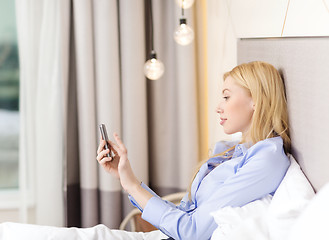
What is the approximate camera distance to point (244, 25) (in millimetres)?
2090

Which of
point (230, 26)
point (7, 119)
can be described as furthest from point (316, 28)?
point (7, 119)

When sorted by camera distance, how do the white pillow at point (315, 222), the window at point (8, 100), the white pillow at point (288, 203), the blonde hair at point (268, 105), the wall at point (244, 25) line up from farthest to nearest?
the window at point (8, 100) → the blonde hair at point (268, 105) → the wall at point (244, 25) → the white pillow at point (288, 203) → the white pillow at point (315, 222)

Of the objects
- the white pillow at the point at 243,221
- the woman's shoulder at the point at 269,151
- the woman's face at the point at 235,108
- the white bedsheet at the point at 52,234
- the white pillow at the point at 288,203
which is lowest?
the white bedsheet at the point at 52,234

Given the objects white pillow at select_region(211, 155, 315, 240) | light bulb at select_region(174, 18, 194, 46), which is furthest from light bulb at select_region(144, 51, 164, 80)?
white pillow at select_region(211, 155, 315, 240)

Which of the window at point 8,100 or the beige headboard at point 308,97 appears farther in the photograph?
the window at point 8,100

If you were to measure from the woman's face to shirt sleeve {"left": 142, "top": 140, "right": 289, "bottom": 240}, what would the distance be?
18 centimetres

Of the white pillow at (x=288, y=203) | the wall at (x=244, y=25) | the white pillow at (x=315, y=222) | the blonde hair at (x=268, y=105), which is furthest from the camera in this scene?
the blonde hair at (x=268, y=105)

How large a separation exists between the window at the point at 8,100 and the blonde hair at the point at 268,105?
1637mm

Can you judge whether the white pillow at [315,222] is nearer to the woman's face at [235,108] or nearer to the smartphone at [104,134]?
the woman's face at [235,108]

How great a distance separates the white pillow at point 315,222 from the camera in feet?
2.95

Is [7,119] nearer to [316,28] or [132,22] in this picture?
[132,22]

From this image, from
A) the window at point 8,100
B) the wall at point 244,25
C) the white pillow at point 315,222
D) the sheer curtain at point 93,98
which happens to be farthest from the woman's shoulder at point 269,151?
the window at point 8,100

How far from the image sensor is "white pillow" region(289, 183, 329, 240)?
2.95ft

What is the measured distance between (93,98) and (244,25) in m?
0.94
